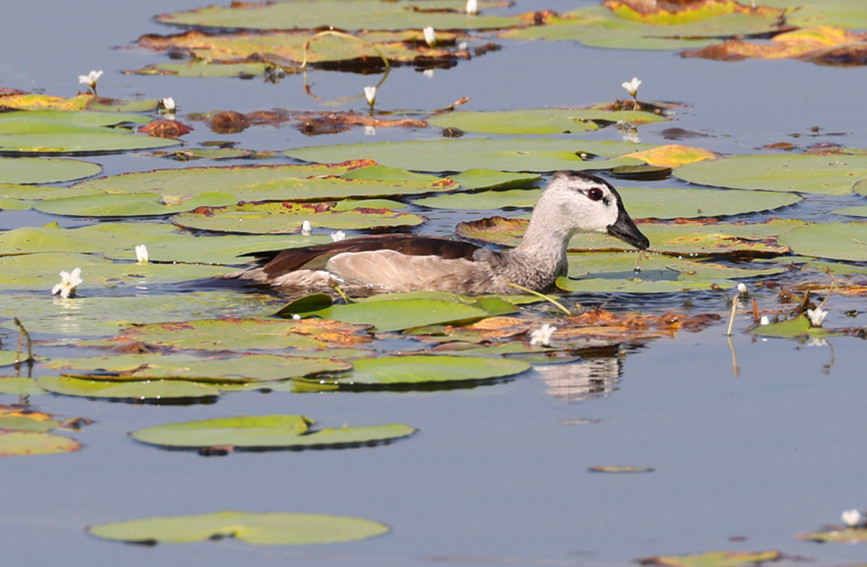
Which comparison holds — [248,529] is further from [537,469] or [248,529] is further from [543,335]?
[543,335]

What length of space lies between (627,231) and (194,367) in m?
3.97

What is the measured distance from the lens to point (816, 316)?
9.58 m

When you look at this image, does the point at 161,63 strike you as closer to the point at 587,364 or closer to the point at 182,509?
the point at 587,364

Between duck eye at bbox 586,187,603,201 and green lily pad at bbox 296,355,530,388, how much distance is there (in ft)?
9.74

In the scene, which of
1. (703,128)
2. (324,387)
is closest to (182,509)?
(324,387)

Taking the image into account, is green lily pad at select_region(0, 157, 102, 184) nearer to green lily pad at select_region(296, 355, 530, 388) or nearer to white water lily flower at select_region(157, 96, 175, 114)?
white water lily flower at select_region(157, 96, 175, 114)

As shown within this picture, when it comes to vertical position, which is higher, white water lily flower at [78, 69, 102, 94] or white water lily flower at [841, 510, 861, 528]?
white water lily flower at [78, 69, 102, 94]

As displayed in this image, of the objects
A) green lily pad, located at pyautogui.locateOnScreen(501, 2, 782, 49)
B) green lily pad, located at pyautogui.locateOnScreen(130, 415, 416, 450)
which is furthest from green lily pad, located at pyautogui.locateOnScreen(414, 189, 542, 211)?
green lily pad, located at pyautogui.locateOnScreen(501, 2, 782, 49)

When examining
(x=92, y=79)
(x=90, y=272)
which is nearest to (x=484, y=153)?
(x=90, y=272)

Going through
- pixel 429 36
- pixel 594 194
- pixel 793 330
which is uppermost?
pixel 429 36

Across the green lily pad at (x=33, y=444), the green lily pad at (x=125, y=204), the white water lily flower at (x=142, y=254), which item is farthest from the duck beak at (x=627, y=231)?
the green lily pad at (x=33, y=444)

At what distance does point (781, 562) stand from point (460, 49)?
17.1m

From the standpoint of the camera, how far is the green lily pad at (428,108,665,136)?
1644cm

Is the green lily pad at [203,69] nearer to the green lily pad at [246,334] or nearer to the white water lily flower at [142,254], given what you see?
the white water lily flower at [142,254]
